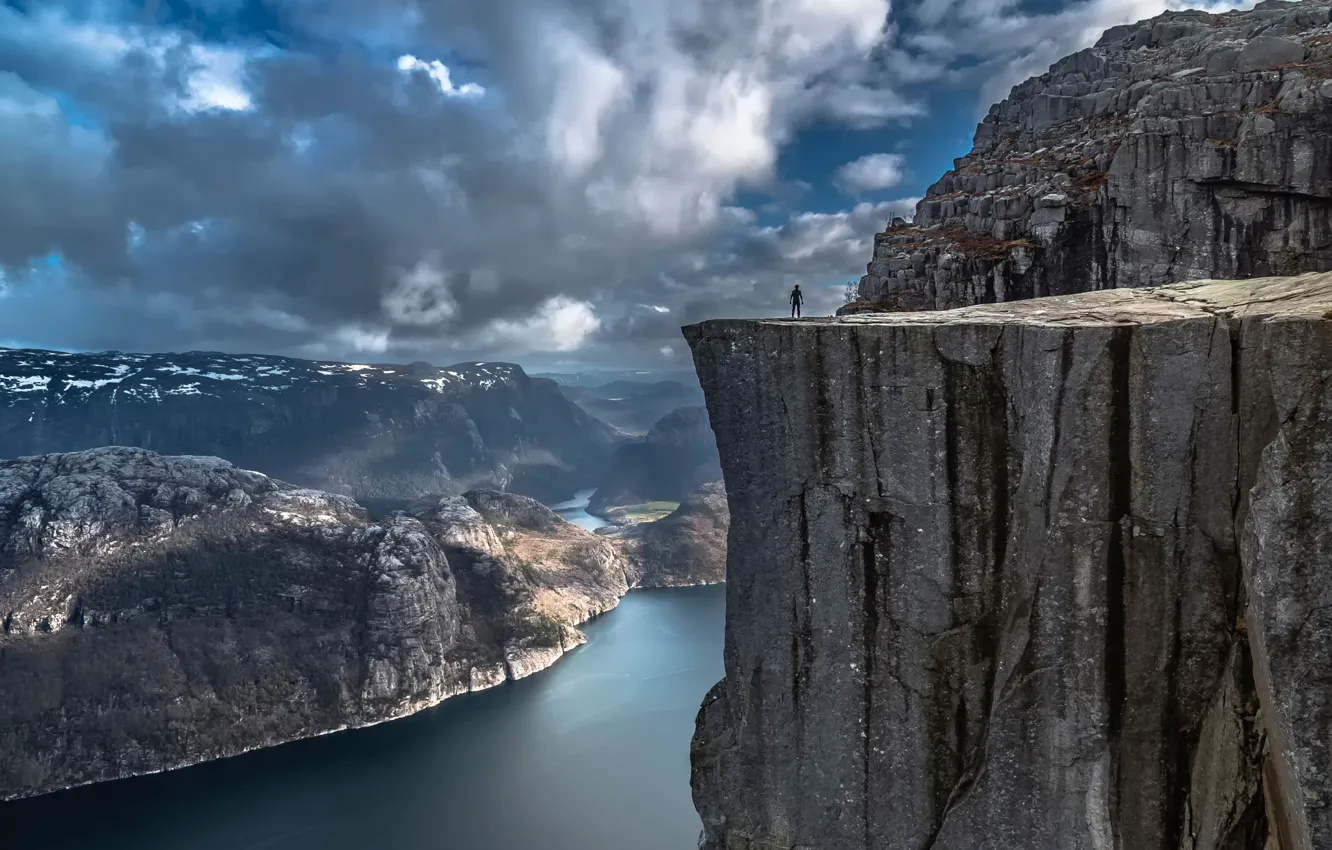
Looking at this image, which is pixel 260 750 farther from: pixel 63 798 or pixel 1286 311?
pixel 1286 311

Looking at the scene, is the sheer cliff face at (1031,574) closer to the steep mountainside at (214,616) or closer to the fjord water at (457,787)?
the fjord water at (457,787)

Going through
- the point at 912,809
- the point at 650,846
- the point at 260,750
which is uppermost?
the point at 912,809

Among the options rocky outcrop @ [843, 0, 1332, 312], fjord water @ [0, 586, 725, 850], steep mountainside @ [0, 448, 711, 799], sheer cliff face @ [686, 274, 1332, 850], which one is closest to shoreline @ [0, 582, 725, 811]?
steep mountainside @ [0, 448, 711, 799]

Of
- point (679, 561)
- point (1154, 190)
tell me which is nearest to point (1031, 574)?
point (1154, 190)

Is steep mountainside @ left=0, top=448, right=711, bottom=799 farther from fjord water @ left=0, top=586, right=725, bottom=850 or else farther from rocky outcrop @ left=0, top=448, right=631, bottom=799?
fjord water @ left=0, top=586, right=725, bottom=850

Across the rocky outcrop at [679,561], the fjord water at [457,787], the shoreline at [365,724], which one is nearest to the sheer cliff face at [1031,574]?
the fjord water at [457,787]

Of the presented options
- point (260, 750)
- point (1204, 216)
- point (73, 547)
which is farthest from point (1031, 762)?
point (73, 547)
